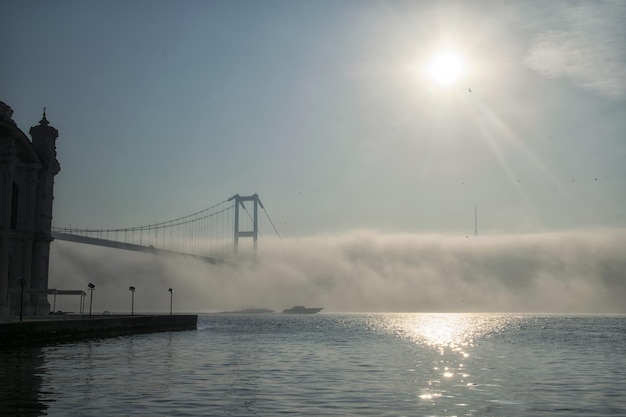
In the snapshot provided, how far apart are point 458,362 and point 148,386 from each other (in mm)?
19788

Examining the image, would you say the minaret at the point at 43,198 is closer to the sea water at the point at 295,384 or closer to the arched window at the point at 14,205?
the arched window at the point at 14,205

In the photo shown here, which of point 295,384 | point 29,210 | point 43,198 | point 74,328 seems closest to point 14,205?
point 29,210

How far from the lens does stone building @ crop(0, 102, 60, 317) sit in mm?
59156

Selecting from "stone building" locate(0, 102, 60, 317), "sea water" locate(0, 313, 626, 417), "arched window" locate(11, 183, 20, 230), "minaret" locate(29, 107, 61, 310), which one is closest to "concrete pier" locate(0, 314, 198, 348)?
"sea water" locate(0, 313, 626, 417)

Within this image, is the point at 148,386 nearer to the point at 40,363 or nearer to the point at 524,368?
the point at 40,363

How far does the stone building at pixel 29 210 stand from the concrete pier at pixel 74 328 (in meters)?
7.45

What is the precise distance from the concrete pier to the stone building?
24.4ft

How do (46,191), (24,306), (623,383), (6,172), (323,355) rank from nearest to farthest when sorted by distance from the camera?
(623,383)
(323,355)
(6,172)
(24,306)
(46,191)

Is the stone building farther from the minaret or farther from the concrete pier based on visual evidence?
the concrete pier

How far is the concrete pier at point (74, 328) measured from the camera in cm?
4069

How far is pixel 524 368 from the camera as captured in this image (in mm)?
35625

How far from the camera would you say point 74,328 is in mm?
49156

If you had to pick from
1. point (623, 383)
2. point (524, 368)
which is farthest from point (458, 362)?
point (623, 383)

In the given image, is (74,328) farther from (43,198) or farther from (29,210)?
(43,198)
